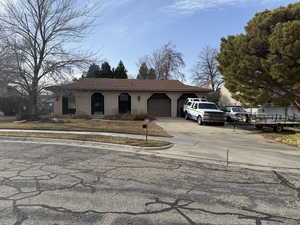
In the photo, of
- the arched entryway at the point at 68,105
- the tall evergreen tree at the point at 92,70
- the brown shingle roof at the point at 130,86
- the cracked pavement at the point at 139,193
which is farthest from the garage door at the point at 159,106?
the cracked pavement at the point at 139,193

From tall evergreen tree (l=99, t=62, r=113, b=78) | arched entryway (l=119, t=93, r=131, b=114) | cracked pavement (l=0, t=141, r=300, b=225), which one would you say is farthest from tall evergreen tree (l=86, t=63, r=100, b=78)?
cracked pavement (l=0, t=141, r=300, b=225)

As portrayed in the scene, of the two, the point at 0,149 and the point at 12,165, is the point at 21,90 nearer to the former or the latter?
the point at 0,149

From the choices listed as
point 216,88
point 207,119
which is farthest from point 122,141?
point 216,88

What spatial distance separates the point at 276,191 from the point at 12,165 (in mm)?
7184

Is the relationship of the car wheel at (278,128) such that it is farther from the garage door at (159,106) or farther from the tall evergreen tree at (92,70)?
the tall evergreen tree at (92,70)

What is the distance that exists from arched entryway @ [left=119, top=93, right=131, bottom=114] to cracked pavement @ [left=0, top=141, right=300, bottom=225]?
18766 mm

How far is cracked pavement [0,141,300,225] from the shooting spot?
341 centimetres

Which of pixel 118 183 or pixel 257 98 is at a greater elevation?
pixel 257 98

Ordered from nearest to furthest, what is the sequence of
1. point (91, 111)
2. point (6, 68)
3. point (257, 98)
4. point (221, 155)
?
1. point (221, 155)
2. point (257, 98)
3. point (6, 68)
4. point (91, 111)

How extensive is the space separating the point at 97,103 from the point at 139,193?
72.1 feet

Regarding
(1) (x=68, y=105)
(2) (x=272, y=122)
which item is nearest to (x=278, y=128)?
(2) (x=272, y=122)

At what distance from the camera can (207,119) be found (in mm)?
18281

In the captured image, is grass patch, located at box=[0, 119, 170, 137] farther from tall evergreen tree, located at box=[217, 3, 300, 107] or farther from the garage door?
the garage door

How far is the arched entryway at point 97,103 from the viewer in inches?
986
